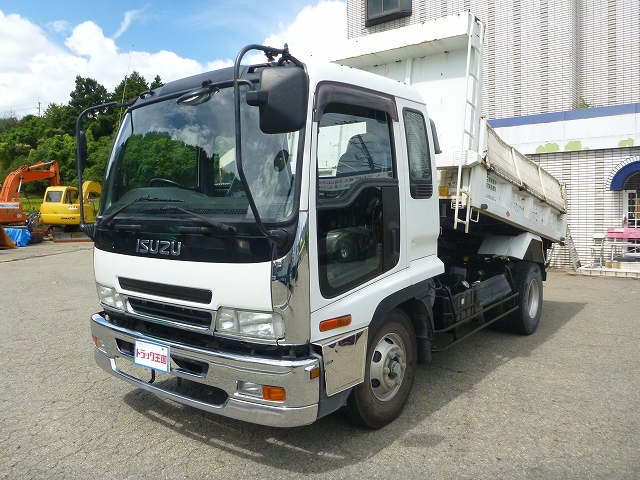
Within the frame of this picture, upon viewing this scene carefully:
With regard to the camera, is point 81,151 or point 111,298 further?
point 81,151

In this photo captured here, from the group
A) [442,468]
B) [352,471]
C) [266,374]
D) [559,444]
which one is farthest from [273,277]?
[559,444]

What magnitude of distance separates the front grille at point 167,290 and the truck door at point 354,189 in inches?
27.9

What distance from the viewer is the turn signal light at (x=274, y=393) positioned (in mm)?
2967

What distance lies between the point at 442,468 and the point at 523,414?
115 centimetres

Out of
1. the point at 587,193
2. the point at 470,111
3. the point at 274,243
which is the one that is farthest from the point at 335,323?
the point at 587,193

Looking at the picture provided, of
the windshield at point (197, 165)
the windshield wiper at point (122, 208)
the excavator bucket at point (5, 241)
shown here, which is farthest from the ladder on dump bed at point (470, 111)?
the excavator bucket at point (5, 241)

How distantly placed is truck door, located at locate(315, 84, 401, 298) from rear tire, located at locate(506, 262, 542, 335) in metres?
3.15

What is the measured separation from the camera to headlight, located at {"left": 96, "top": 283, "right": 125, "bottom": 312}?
3.72m

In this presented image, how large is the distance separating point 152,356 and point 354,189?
1656mm

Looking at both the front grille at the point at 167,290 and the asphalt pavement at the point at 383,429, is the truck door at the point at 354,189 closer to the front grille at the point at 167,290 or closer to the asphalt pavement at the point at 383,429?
the front grille at the point at 167,290

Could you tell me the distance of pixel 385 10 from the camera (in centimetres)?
1545

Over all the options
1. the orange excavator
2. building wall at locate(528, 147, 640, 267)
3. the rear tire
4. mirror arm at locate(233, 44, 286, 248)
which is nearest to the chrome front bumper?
mirror arm at locate(233, 44, 286, 248)

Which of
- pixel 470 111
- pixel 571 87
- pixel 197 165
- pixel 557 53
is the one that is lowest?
pixel 197 165

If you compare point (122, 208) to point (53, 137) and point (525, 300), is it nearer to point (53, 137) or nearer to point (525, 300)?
point (525, 300)
